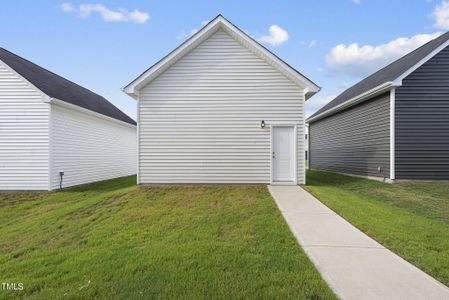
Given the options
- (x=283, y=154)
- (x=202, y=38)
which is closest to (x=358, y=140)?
(x=283, y=154)

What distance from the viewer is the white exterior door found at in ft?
33.6

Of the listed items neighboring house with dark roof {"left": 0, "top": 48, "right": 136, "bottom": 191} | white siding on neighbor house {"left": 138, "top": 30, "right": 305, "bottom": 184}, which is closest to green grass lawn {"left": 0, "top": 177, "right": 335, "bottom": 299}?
white siding on neighbor house {"left": 138, "top": 30, "right": 305, "bottom": 184}

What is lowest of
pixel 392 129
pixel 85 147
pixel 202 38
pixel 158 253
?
pixel 158 253

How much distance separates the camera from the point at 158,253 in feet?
13.4

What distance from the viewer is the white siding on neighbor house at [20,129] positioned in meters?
10.7

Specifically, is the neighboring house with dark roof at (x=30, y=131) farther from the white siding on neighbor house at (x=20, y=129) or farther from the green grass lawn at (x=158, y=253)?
the green grass lawn at (x=158, y=253)

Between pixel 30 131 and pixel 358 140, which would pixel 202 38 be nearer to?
pixel 30 131

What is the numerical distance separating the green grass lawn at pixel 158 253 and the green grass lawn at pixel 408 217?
1.56 m

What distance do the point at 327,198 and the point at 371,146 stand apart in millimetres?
6275

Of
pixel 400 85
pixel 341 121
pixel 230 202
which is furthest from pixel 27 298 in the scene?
pixel 341 121

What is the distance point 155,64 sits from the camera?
32.2 feet

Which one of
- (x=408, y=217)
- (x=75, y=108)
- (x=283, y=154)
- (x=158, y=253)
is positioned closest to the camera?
(x=158, y=253)

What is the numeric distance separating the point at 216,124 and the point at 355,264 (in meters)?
7.22

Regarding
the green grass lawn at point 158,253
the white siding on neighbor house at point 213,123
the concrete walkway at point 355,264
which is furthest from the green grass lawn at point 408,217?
the white siding on neighbor house at point 213,123
